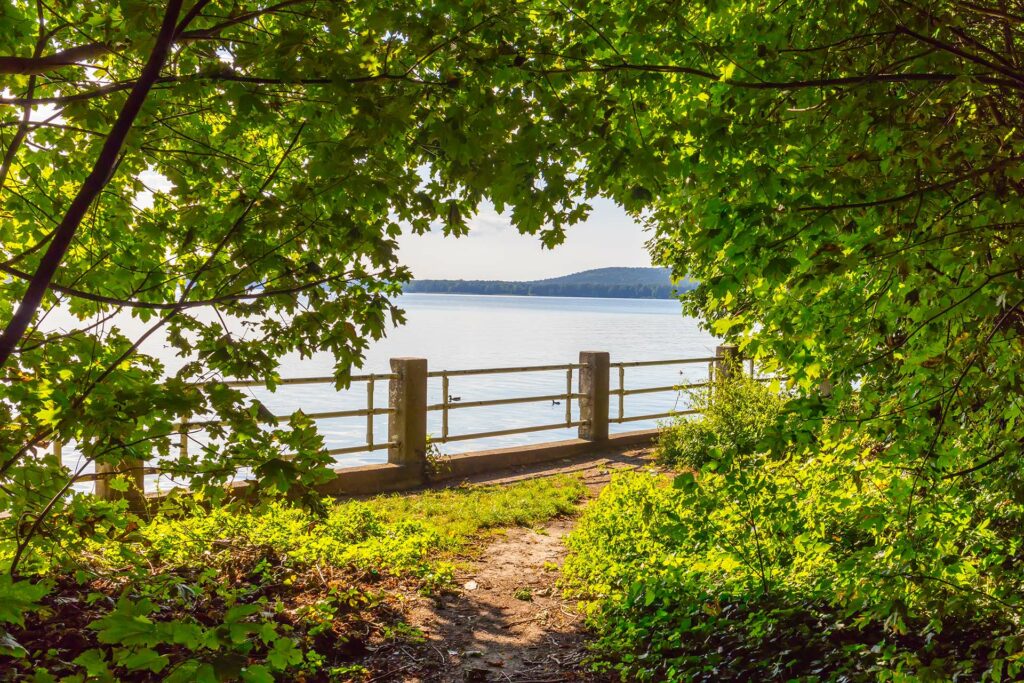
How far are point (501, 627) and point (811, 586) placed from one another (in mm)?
2102

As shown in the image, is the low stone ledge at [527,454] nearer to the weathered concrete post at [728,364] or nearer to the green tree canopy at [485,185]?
the weathered concrete post at [728,364]

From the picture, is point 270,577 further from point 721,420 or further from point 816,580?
point 721,420

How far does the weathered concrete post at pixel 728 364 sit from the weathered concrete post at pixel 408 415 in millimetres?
3894

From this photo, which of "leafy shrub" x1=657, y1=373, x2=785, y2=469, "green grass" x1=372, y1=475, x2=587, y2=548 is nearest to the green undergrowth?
"green grass" x1=372, y1=475, x2=587, y2=548

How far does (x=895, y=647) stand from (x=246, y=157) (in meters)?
5.01

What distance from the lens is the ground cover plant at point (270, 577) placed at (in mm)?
3562

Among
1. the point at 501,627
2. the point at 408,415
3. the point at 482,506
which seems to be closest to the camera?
the point at 501,627

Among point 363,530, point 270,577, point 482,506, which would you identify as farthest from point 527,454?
point 270,577

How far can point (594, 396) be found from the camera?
11234 mm

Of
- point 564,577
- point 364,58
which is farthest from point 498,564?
point 364,58

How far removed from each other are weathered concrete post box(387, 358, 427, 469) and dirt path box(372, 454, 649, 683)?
2.47 meters

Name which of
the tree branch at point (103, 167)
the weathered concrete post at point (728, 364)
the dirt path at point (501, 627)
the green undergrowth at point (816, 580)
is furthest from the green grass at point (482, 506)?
the tree branch at point (103, 167)

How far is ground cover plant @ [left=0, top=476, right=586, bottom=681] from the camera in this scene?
3.56 m

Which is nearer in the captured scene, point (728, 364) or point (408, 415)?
point (408, 415)
